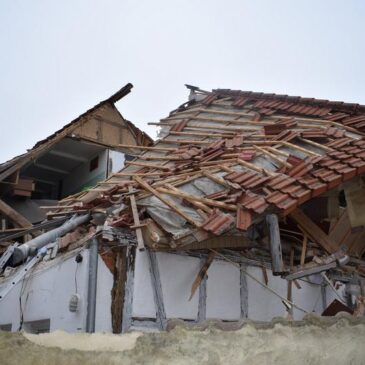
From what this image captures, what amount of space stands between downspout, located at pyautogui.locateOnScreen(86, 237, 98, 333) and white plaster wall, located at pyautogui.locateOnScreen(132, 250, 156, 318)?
59 centimetres

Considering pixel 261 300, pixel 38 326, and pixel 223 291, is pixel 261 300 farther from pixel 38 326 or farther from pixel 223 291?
pixel 38 326

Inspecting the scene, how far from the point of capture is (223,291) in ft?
24.7

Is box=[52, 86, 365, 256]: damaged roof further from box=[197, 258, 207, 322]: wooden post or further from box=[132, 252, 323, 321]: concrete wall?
box=[197, 258, 207, 322]: wooden post

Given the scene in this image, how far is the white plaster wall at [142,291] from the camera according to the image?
6.45m

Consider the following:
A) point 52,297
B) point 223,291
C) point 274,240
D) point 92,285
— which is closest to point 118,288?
point 92,285

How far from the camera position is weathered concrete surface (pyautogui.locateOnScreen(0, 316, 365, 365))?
286 cm

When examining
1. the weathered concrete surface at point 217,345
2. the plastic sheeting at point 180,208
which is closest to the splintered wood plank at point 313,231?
the plastic sheeting at point 180,208

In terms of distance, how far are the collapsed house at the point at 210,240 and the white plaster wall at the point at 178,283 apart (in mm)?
18

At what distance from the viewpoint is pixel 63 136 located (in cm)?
1630

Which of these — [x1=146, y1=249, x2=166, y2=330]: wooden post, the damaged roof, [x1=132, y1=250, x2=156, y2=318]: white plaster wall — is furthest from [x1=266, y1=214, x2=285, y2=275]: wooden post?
[x1=132, y1=250, x2=156, y2=318]: white plaster wall

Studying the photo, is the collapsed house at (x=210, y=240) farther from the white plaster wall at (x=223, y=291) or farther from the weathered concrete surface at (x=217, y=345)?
the weathered concrete surface at (x=217, y=345)

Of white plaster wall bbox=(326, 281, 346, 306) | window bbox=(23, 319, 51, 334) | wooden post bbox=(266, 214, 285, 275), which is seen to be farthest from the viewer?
white plaster wall bbox=(326, 281, 346, 306)

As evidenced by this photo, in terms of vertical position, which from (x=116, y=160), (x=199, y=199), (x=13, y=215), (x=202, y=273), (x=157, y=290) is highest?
(x=116, y=160)

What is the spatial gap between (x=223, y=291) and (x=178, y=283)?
0.97 m
